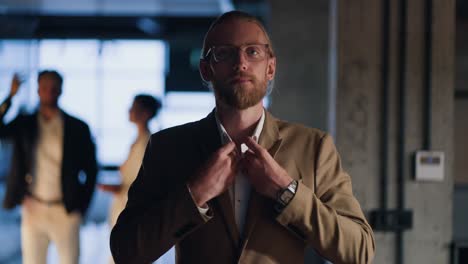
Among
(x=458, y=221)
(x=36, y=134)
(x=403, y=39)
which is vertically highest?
(x=403, y=39)

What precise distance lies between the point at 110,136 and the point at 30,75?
3.53 feet

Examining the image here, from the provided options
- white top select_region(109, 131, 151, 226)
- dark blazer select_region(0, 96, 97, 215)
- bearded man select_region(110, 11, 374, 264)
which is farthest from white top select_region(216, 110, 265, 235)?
dark blazer select_region(0, 96, 97, 215)

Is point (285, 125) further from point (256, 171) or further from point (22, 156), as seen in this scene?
point (22, 156)

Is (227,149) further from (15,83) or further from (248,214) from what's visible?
(15,83)

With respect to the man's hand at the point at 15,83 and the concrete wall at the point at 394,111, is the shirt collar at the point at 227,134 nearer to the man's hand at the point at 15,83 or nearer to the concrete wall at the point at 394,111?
the concrete wall at the point at 394,111

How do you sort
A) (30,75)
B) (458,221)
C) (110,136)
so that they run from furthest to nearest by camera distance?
(110,136), (30,75), (458,221)

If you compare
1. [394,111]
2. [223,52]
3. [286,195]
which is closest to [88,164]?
[394,111]

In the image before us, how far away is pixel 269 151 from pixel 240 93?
177mm

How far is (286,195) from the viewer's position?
4.50ft

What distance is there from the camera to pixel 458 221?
3602mm

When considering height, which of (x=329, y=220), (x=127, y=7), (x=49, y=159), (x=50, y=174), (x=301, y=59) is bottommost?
(x=50, y=174)

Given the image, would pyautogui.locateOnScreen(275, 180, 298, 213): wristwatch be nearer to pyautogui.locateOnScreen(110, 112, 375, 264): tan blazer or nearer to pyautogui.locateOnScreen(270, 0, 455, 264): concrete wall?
pyautogui.locateOnScreen(110, 112, 375, 264): tan blazer

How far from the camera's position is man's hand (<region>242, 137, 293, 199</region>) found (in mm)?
1368

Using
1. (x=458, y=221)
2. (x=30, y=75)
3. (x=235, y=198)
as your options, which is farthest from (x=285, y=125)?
(x=30, y=75)
